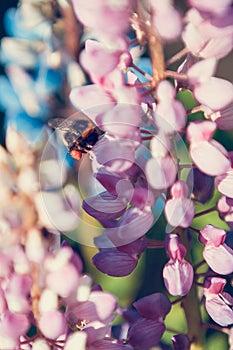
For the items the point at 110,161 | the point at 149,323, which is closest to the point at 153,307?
the point at 149,323

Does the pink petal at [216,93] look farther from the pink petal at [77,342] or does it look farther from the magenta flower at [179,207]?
the pink petal at [77,342]

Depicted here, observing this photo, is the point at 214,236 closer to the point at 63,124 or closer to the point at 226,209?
the point at 226,209

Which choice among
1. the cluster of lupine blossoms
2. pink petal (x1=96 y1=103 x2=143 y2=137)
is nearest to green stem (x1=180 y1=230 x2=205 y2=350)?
the cluster of lupine blossoms

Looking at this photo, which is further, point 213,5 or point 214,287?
point 214,287

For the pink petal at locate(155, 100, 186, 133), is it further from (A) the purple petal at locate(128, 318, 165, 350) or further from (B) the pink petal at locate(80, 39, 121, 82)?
(A) the purple petal at locate(128, 318, 165, 350)

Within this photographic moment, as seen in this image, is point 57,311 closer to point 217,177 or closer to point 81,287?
point 81,287

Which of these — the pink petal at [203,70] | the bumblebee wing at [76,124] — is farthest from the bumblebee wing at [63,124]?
the pink petal at [203,70]

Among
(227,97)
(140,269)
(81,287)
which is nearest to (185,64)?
(227,97)
